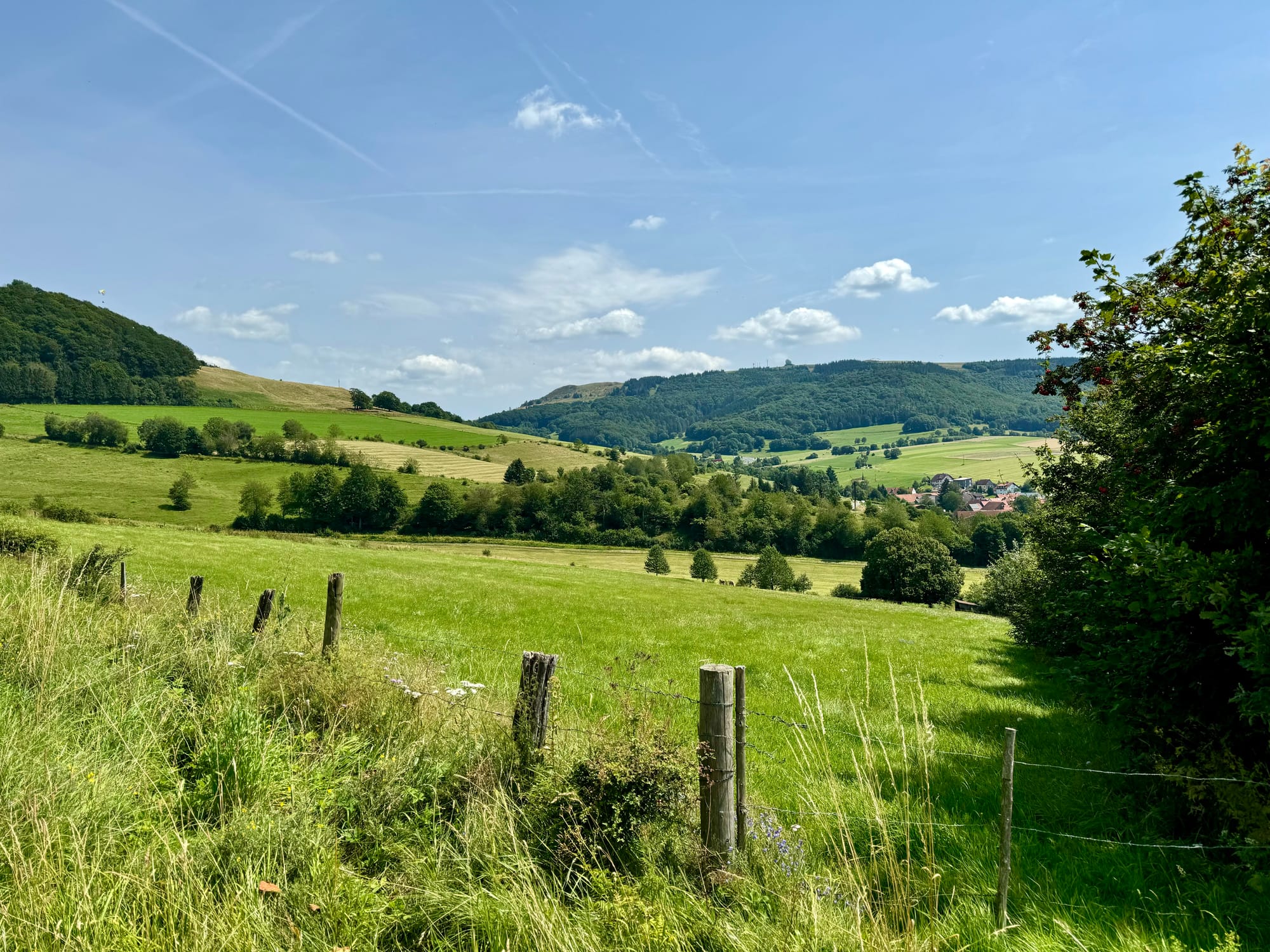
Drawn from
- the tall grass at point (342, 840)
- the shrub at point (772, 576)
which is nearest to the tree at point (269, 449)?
the shrub at point (772, 576)

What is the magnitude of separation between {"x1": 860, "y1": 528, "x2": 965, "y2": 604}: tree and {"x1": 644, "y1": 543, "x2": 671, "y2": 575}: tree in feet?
72.2

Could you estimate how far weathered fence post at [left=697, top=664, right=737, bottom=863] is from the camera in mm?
4242

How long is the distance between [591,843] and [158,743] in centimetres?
373

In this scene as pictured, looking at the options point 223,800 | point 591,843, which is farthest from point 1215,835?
point 223,800

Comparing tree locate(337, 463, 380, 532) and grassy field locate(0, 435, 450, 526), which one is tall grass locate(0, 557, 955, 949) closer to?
grassy field locate(0, 435, 450, 526)

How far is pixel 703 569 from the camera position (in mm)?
79062

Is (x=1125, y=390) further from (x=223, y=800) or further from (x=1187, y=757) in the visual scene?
(x=223, y=800)

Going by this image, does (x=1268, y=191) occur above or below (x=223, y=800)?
above

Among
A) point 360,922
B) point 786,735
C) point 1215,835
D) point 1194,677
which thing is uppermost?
point 1194,677

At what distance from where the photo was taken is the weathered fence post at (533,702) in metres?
5.23

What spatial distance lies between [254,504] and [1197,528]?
90.8 meters

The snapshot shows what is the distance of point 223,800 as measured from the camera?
15.7ft

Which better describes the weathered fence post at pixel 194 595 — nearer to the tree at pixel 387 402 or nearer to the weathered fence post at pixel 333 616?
the weathered fence post at pixel 333 616

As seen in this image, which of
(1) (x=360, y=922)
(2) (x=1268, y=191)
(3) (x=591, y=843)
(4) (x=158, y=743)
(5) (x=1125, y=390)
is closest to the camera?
(1) (x=360, y=922)
